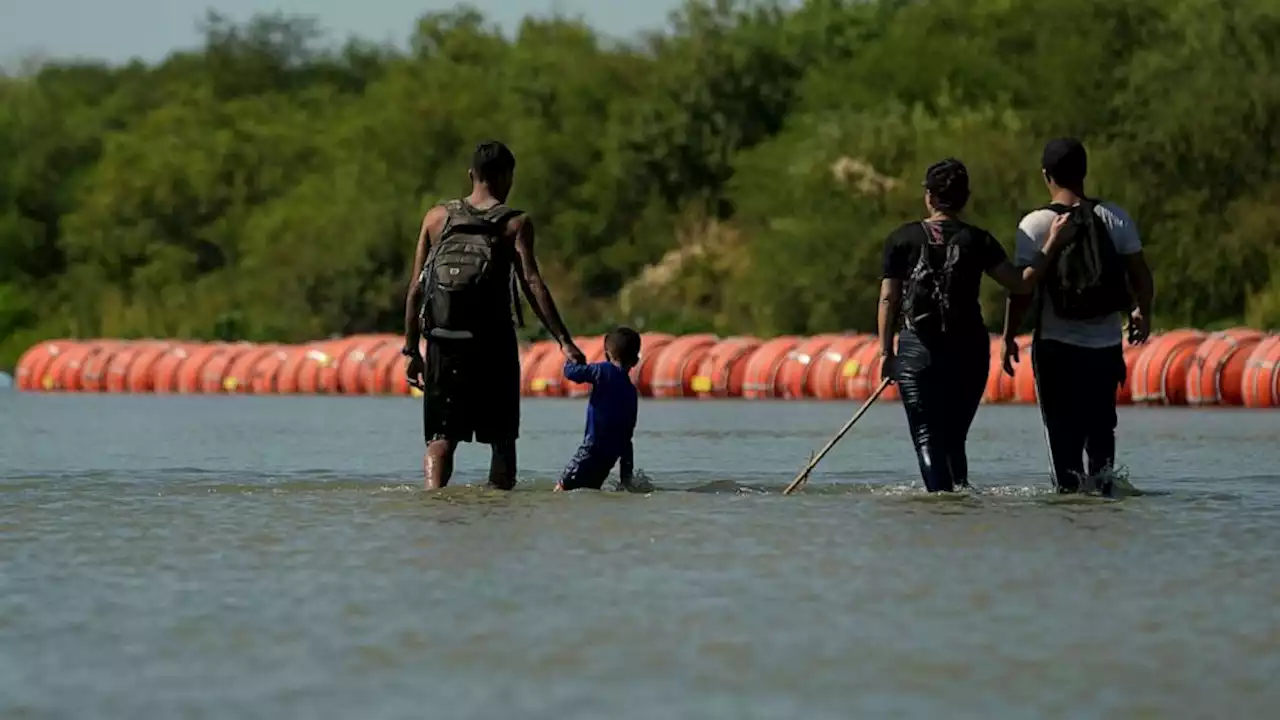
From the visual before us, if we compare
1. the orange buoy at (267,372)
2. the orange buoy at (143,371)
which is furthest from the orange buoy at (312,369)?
the orange buoy at (143,371)

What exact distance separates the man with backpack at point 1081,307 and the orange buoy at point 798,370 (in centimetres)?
2613

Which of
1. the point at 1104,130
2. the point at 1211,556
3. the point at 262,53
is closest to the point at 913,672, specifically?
the point at 1211,556

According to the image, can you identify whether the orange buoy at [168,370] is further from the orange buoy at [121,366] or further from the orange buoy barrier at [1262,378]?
the orange buoy barrier at [1262,378]

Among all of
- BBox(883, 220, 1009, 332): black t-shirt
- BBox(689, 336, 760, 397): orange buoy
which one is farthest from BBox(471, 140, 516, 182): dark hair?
BBox(689, 336, 760, 397): orange buoy

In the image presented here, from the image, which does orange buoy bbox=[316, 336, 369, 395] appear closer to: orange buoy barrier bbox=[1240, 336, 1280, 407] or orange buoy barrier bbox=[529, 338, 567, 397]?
orange buoy barrier bbox=[529, 338, 567, 397]

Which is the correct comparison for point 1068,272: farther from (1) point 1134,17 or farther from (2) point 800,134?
(2) point 800,134

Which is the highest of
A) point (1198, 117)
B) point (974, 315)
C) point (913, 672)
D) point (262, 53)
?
point (262, 53)

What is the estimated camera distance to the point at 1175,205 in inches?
2243

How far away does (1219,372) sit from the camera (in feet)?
109

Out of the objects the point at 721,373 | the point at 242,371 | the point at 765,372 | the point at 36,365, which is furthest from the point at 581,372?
the point at 36,365

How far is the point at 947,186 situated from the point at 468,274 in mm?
2135

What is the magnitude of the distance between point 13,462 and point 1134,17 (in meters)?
49.7

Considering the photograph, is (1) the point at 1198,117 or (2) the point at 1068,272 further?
(1) the point at 1198,117

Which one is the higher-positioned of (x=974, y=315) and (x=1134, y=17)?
(x=1134, y=17)
